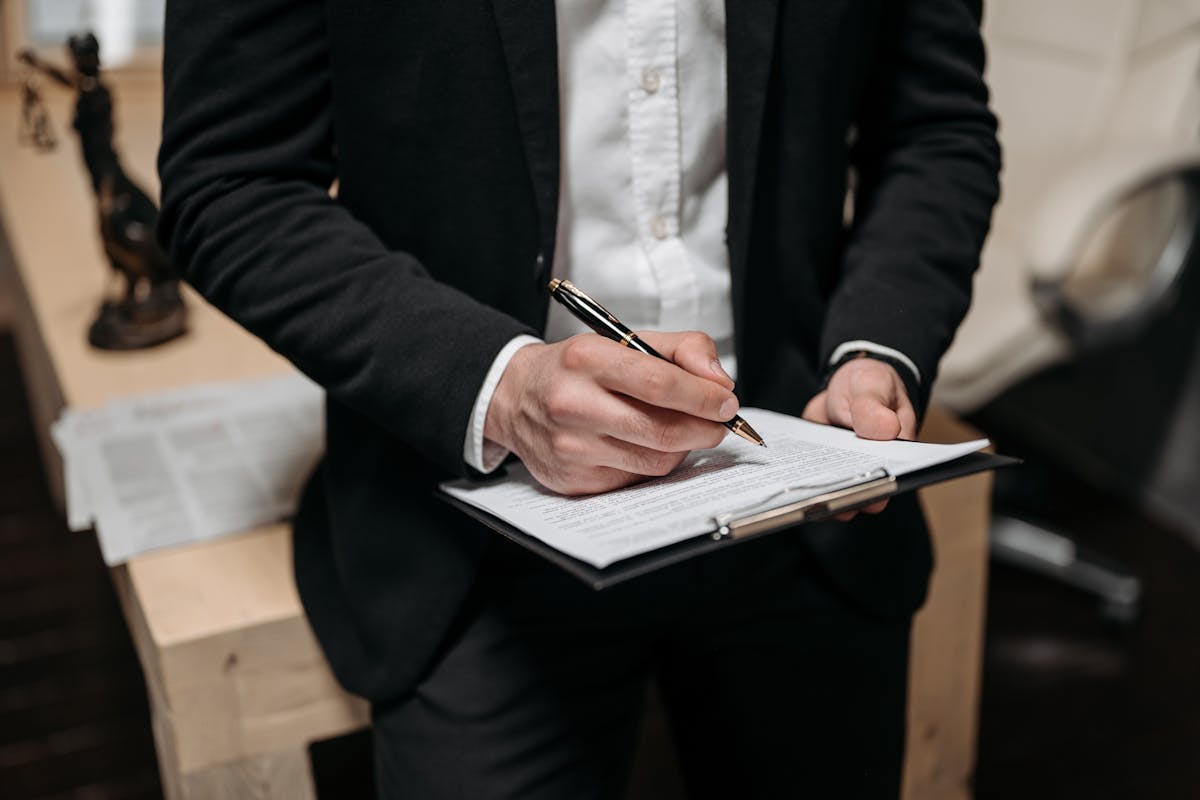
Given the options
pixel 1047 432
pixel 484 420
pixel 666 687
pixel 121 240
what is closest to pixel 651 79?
pixel 484 420

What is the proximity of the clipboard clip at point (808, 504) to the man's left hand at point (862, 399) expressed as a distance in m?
0.11

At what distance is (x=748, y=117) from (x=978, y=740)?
125 centimetres

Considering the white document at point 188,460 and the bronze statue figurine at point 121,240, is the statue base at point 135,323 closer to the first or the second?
the bronze statue figurine at point 121,240

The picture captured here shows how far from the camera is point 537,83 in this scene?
0.75 meters

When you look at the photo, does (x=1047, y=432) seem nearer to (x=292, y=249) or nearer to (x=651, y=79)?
(x=651, y=79)

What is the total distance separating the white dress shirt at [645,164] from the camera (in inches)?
31.3

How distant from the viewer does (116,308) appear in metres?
1.51

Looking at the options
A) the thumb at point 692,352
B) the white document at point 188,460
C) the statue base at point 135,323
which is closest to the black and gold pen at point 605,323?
the thumb at point 692,352

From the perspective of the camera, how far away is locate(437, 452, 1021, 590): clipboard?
57 centimetres

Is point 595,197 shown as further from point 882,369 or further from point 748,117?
point 882,369

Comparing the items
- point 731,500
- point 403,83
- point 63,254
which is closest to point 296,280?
point 403,83

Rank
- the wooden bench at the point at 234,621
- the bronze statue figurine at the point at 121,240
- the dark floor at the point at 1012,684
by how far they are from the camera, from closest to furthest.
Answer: the wooden bench at the point at 234,621
the bronze statue figurine at the point at 121,240
the dark floor at the point at 1012,684

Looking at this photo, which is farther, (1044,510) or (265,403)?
(1044,510)

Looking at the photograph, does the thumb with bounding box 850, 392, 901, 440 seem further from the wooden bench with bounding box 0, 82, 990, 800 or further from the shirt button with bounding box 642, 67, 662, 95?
the wooden bench with bounding box 0, 82, 990, 800
